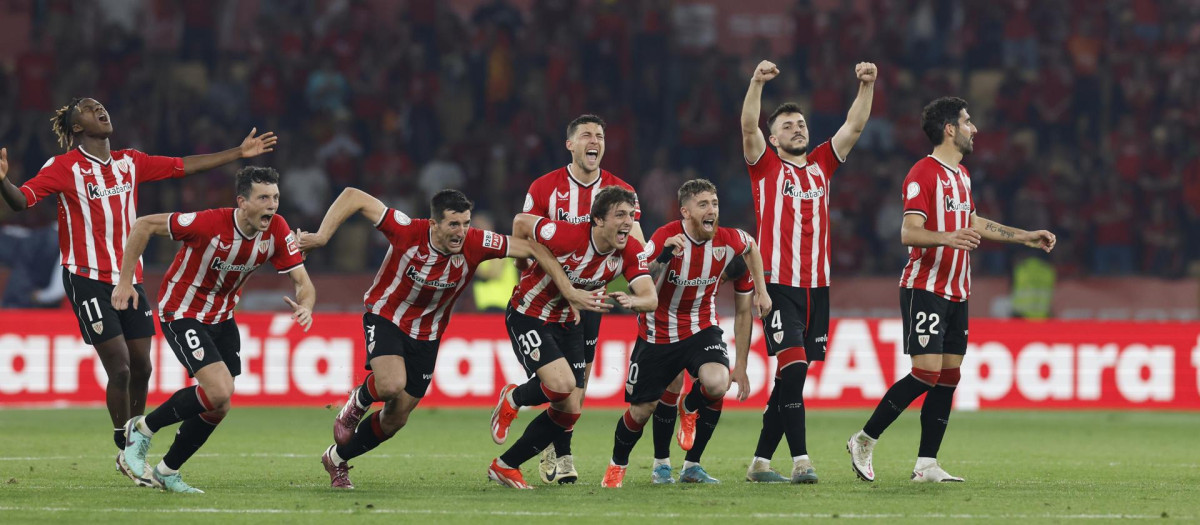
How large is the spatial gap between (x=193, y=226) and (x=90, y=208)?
1.42 meters

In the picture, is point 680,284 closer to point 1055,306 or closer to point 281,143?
point 1055,306

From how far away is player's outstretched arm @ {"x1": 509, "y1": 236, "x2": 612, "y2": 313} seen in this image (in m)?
8.83

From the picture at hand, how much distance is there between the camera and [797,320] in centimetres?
961

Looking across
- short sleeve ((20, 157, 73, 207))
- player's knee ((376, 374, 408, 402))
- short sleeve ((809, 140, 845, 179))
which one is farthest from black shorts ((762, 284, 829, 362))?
short sleeve ((20, 157, 73, 207))

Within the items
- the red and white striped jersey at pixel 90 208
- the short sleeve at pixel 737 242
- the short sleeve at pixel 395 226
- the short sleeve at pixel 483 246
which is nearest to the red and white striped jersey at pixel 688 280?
the short sleeve at pixel 737 242

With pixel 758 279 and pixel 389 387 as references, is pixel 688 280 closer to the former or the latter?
pixel 758 279

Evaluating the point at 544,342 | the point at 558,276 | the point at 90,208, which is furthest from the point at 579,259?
the point at 90,208

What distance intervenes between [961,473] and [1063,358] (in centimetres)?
701

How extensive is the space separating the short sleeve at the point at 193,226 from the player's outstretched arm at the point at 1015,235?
15.2 feet

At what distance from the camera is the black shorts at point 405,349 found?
920 centimetres

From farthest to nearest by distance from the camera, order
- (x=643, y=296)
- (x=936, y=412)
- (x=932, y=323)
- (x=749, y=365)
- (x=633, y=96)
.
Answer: (x=633, y=96), (x=749, y=365), (x=936, y=412), (x=932, y=323), (x=643, y=296)

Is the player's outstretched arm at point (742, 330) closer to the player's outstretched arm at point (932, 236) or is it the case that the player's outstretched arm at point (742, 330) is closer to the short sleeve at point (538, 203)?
the player's outstretched arm at point (932, 236)

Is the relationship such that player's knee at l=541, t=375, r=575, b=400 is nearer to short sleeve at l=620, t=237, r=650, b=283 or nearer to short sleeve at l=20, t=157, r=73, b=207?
short sleeve at l=620, t=237, r=650, b=283

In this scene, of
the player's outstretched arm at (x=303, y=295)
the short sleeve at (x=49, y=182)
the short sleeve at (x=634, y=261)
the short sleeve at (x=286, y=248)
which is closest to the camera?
the player's outstretched arm at (x=303, y=295)
